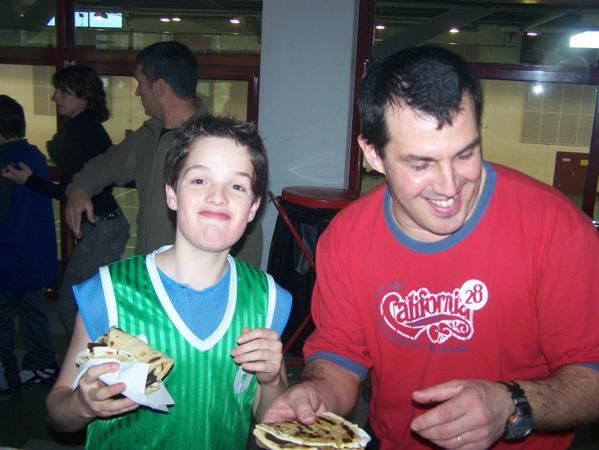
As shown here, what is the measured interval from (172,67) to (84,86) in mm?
1205

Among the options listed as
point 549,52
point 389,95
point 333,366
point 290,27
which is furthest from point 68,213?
point 549,52

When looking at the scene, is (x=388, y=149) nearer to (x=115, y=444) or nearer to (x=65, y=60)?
(x=115, y=444)

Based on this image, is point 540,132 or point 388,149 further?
point 540,132

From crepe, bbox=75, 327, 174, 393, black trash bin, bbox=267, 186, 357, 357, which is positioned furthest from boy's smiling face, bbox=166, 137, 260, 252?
black trash bin, bbox=267, 186, 357, 357

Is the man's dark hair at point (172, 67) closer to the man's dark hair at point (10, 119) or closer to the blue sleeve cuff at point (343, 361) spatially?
the man's dark hair at point (10, 119)

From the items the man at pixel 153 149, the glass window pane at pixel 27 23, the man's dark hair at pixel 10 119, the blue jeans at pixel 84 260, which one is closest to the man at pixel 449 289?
the man at pixel 153 149

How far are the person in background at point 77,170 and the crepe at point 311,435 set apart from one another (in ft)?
8.27

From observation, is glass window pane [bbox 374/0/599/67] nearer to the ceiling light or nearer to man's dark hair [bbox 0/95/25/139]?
the ceiling light

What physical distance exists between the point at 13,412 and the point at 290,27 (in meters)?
3.55

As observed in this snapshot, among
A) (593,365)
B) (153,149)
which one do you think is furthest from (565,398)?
(153,149)

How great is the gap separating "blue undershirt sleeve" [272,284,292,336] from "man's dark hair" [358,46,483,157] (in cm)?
55

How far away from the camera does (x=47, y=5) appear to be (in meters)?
5.82

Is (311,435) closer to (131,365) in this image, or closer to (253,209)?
(131,365)

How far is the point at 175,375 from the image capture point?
1.74 metres
